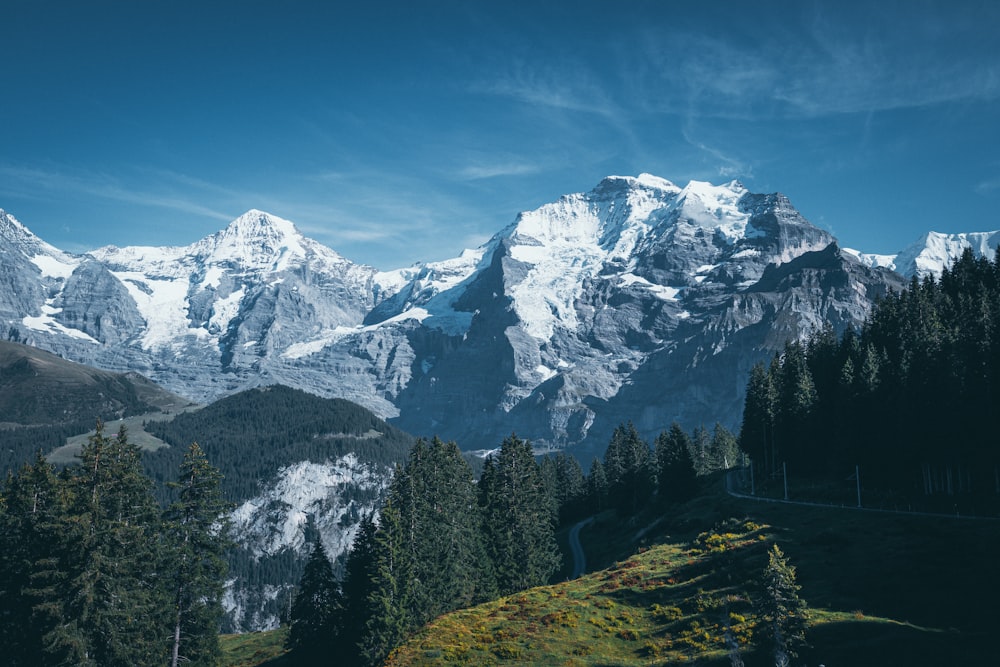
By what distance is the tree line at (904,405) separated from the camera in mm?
66625

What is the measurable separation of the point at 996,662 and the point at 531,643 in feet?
83.1

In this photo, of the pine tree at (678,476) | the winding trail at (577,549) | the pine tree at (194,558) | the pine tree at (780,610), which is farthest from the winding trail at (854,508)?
the pine tree at (194,558)

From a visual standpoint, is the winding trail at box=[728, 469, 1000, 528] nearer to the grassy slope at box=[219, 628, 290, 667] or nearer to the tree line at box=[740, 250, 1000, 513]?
the tree line at box=[740, 250, 1000, 513]

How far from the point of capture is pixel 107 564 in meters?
42.0

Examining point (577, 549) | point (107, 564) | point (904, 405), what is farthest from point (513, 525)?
point (107, 564)

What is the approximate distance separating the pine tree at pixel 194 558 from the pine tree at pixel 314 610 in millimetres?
17172

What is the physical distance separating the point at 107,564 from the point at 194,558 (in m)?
8.43

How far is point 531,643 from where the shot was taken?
4550cm

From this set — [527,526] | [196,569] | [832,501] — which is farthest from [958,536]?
[196,569]

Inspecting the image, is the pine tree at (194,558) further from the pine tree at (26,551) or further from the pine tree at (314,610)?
the pine tree at (314,610)

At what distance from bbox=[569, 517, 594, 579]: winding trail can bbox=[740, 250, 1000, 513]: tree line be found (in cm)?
2968

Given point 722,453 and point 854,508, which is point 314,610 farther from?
point 722,453

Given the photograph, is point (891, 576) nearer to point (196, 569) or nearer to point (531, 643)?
point (531, 643)

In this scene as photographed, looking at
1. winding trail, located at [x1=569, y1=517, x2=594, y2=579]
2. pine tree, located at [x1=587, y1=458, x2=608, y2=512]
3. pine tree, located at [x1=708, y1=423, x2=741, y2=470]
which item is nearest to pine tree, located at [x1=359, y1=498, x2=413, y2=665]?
winding trail, located at [x1=569, y1=517, x2=594, y2=579]
